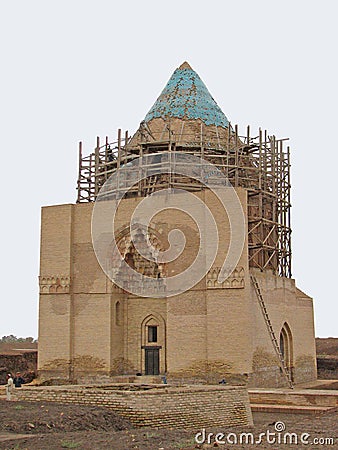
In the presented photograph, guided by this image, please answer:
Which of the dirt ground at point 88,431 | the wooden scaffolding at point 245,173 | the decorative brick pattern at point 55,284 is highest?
the wooden scaffolding at point 245,173

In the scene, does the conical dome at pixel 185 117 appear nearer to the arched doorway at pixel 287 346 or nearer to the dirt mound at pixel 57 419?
the arched doorway at pixel 287 346

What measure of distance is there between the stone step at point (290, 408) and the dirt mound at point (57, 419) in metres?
5.20

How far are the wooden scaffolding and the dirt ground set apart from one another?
963 centimetres

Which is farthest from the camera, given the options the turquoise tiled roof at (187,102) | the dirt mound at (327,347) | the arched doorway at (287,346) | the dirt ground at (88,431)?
the dirt mound at (327,347)

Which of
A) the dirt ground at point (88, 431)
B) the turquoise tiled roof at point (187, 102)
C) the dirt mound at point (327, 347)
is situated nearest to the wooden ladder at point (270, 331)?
the turquoise tiled roof at point (187, 102)

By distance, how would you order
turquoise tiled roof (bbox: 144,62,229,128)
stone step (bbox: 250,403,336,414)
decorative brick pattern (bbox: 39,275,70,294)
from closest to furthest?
stone step (bbox: 250,403,336,414), decorative brick pattern (bbox: 39,275,70,294), turquoise tiled roof (bbox: 144,62,229,128)

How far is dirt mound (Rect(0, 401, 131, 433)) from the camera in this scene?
9828mm

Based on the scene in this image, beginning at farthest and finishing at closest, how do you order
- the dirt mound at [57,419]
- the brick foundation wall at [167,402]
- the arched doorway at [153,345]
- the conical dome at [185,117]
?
the conical dome at [185,117], the arched doorway at [153,345], the brick foundation wall at [167,402], the dirt mound at [57,419]

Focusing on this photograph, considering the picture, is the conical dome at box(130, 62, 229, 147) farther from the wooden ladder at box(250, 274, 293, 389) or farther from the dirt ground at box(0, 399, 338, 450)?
the dirt ground at box(0, 399, 338, 450)

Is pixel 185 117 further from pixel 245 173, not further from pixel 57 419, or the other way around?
pixel 57 419

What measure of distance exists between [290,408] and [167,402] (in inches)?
177

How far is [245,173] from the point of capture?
2219 centimetres

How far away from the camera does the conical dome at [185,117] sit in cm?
2280

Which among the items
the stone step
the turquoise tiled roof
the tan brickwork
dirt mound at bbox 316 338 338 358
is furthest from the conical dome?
dirt mound at bbox 316 338 338 358
